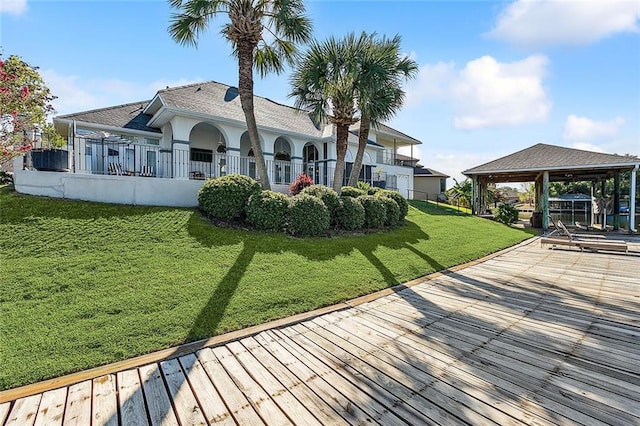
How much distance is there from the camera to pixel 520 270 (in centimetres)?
803

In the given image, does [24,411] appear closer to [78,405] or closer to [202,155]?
[78,405]

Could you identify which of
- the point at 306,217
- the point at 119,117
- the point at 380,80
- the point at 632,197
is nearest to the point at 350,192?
the point at 306,217

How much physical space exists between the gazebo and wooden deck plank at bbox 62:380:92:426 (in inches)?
867

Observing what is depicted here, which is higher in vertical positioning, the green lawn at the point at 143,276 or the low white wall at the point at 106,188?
the low white wall at the point at 106,188

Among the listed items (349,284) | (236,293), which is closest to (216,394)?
(236,293)

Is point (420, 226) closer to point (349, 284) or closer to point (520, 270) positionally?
point (520, 270)

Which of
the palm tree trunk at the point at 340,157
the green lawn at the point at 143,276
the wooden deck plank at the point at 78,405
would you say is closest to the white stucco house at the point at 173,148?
the green lawn at the point at 143,276

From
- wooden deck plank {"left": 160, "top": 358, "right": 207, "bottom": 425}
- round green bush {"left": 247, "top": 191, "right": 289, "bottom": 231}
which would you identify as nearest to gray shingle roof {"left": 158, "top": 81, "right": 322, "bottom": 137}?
round green bush {"left": 247, "top": 191, "right": 289, "bottom": 231}

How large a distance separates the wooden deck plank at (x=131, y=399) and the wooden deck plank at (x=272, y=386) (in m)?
1.01

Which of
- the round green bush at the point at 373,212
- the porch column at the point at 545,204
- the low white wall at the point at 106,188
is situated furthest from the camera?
the porch column at the point at 545,204

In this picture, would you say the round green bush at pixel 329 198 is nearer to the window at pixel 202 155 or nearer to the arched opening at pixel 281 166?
the arched opening at pixel 281 166

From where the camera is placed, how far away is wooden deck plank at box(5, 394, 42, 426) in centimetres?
252

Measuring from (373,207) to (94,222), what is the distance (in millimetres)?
8687

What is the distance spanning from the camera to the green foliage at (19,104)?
1353 cm
